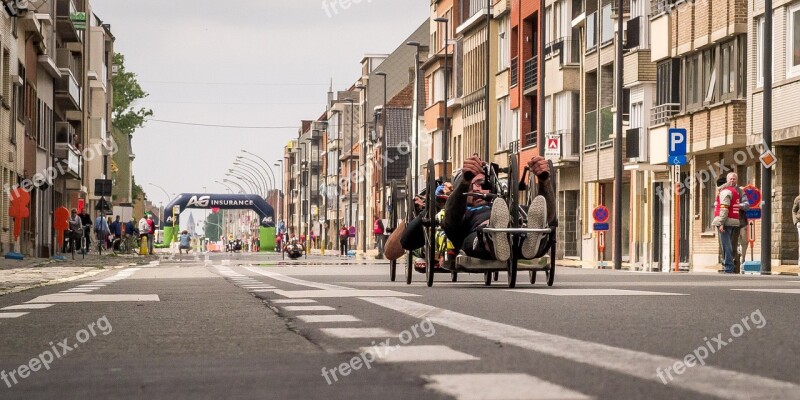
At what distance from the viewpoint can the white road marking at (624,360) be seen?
6.08m

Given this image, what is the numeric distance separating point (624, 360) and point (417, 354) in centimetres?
104

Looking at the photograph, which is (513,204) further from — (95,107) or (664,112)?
(95,107)

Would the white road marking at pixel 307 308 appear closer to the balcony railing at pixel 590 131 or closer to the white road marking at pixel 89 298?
the white road marking at pixel 89 298

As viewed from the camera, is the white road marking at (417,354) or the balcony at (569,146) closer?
the white road marking at (417,354)

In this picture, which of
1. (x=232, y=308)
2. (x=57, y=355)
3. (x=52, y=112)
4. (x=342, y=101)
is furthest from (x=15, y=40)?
(x=342, y=101)

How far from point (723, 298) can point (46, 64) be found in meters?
54.1

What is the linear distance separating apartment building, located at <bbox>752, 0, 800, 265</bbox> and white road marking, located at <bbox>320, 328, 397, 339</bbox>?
28.5 meters

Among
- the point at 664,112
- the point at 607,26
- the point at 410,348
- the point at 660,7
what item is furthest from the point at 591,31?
the point at 410,348

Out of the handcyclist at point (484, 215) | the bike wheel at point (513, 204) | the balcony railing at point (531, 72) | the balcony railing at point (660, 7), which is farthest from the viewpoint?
the balcony railing at point (531, 72)

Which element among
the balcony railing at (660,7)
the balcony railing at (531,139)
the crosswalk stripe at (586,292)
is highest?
the balcony railing at (660,7)

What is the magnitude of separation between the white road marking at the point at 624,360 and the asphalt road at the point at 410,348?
11 millimetres

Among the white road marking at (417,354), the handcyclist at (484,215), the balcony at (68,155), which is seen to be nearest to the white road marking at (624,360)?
the white road marking at (417,354)

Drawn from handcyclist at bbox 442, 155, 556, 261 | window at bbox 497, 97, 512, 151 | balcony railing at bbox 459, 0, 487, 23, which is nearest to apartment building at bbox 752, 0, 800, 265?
handcyclist at bbox 442, 155, 556, 261

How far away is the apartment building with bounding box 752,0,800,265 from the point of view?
124 feet
